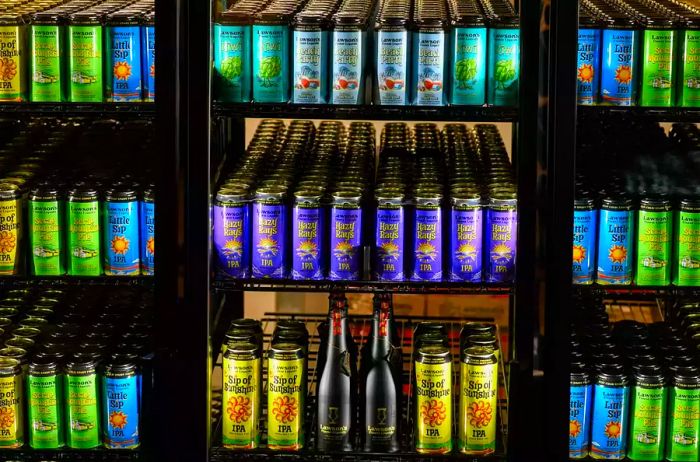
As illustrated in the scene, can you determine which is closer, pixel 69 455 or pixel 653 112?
pixel 653 112

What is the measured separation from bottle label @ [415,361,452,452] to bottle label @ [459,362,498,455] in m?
0.04

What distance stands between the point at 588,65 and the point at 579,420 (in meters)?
0.91

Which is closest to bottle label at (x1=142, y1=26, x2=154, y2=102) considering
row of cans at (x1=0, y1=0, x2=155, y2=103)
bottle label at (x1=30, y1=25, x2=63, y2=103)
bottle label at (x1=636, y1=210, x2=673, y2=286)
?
row of cans at (x1=0, y1=0, x2=155, y2=103)

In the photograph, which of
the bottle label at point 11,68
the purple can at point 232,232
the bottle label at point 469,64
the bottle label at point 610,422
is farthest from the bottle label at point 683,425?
the bottle label at point 11,68

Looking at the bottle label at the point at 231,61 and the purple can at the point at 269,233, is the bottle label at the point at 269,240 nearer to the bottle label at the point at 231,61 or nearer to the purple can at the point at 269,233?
the purple can at the point at 269,233

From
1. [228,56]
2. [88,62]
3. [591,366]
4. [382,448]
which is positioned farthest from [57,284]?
[591,366]

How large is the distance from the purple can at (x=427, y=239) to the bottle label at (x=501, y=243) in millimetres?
124

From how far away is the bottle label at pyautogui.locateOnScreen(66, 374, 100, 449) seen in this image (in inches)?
101

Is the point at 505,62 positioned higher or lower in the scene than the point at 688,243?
higher

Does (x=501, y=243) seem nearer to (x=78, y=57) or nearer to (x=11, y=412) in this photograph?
(x=78, y=57)

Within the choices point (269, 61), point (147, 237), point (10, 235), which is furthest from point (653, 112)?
point (10, 235)

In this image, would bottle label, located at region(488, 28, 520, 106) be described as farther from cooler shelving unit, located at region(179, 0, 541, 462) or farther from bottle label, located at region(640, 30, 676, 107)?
bottle label, located at region(640, 30, 676, 107)

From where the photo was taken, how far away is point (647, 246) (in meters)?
2.59

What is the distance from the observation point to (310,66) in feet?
8.29
